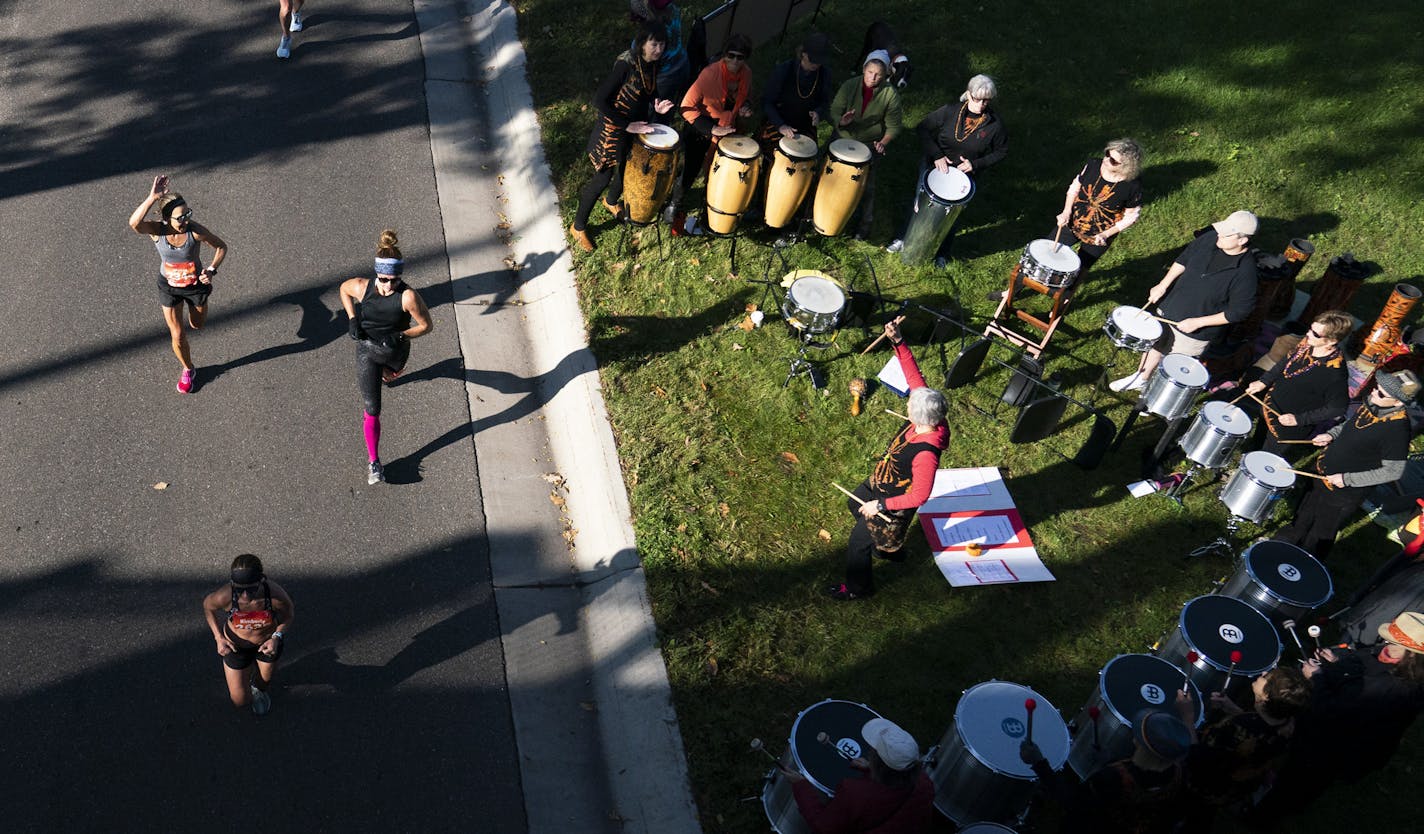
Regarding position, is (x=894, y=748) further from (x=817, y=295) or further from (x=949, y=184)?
(x=949, y=184)

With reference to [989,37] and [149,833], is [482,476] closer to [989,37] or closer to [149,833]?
[149,833]

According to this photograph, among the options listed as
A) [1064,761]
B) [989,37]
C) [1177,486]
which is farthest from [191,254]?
[989,37]

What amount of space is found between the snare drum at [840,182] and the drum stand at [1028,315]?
1635 mm

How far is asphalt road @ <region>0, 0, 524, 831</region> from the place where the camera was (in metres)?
6.47

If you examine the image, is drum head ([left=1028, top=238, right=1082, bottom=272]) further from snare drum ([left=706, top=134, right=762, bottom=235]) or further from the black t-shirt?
snare drum ([left=706, top=134, right=762, bottom=235])

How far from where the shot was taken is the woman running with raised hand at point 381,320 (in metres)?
7.65

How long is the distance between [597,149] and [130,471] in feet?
15.7

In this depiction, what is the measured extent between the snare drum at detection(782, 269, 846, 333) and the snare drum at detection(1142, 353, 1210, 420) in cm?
256

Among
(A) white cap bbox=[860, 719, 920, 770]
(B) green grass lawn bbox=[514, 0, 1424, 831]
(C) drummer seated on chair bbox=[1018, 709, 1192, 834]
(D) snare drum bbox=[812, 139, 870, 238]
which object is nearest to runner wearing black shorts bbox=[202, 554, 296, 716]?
(B) green grass lawn bbox=[514, 0, 1424, 831]

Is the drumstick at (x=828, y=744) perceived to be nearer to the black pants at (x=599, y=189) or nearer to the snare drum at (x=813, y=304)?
the snare drum at (x=813, y=304)

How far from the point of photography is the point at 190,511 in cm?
777

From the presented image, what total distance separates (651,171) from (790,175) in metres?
1.26

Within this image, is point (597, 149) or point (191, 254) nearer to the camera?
point (191, 254)

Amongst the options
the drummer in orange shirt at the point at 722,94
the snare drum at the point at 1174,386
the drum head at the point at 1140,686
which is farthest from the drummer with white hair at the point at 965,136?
the drum head at the point at 1140,686
